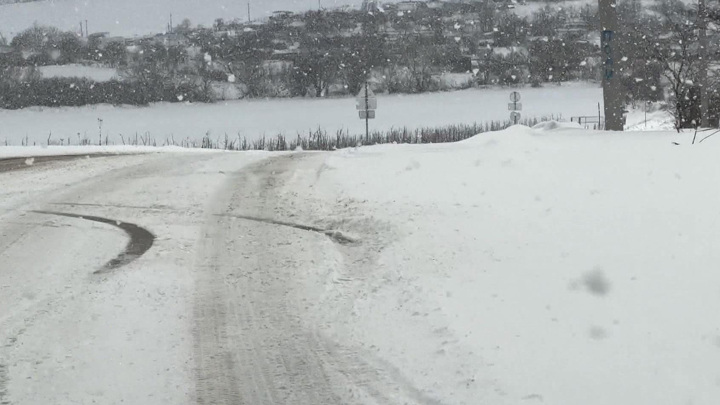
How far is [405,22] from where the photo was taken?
249 feet

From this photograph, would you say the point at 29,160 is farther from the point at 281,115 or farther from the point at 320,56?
the point at 320,56

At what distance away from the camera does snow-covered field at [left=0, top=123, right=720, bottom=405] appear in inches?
161

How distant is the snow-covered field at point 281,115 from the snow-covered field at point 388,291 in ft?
106

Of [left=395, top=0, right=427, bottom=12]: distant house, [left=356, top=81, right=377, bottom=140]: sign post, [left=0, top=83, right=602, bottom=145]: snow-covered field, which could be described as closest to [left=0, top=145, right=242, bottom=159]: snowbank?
[left=356, top=81, right=377, bottom=140]: sign post

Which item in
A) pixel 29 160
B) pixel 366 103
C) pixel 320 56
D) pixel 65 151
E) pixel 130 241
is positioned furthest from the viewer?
pixel 320 56

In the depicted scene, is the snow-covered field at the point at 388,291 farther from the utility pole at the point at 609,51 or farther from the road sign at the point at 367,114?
the road sign at the point at 367,114

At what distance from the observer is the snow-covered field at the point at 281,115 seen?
45.4 meters

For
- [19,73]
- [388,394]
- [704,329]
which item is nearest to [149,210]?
[388,394]

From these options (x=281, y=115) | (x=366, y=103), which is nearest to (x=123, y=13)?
(x=281, y=115)

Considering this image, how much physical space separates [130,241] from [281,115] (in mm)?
46585

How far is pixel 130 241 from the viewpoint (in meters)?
7.56

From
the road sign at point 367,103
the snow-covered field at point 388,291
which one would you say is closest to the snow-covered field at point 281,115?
the road sign at point 367,103

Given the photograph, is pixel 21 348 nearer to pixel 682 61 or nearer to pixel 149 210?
pixel 149 210

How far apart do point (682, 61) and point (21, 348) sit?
27368mm
